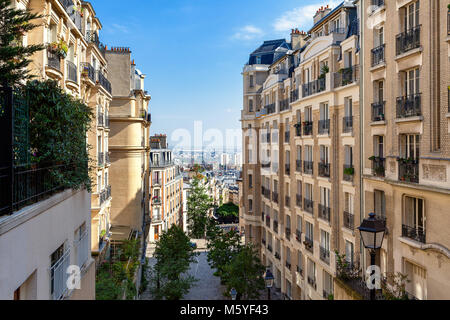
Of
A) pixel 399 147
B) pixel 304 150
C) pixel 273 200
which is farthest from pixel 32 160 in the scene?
pixel 273 200

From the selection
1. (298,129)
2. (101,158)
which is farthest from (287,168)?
(101,158)

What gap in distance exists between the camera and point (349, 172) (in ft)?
54.9

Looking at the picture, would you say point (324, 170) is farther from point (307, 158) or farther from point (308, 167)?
point (307, 158)

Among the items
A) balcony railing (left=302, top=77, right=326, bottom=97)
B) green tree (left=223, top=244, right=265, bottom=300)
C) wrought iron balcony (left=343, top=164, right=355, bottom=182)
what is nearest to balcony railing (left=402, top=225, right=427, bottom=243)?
wrought iron balcony (left=343, top=164, right=355, bottom=182)

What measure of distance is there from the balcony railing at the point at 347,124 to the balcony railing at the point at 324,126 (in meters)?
1.65

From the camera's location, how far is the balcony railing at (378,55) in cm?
1411

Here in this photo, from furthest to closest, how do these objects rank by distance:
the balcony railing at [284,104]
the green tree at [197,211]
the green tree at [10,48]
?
the green tree at [197,211] → the balcony railing at [284,104] → the green tree at [10,48]

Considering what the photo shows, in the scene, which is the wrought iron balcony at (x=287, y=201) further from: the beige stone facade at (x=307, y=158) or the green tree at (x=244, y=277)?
the green tree at (x=244, y=277)

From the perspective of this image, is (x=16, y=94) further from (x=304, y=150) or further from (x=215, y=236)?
(x=215, y=236)

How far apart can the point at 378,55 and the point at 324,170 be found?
7696 mm

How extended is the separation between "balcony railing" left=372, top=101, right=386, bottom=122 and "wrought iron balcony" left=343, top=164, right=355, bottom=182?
9.75ft

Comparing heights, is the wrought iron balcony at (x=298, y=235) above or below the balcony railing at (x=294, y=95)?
below

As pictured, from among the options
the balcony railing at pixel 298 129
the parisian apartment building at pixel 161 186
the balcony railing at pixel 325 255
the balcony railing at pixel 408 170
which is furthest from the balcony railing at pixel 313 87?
the parisian apartment building at pixel 161 186

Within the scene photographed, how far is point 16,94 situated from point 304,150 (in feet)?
64.2
